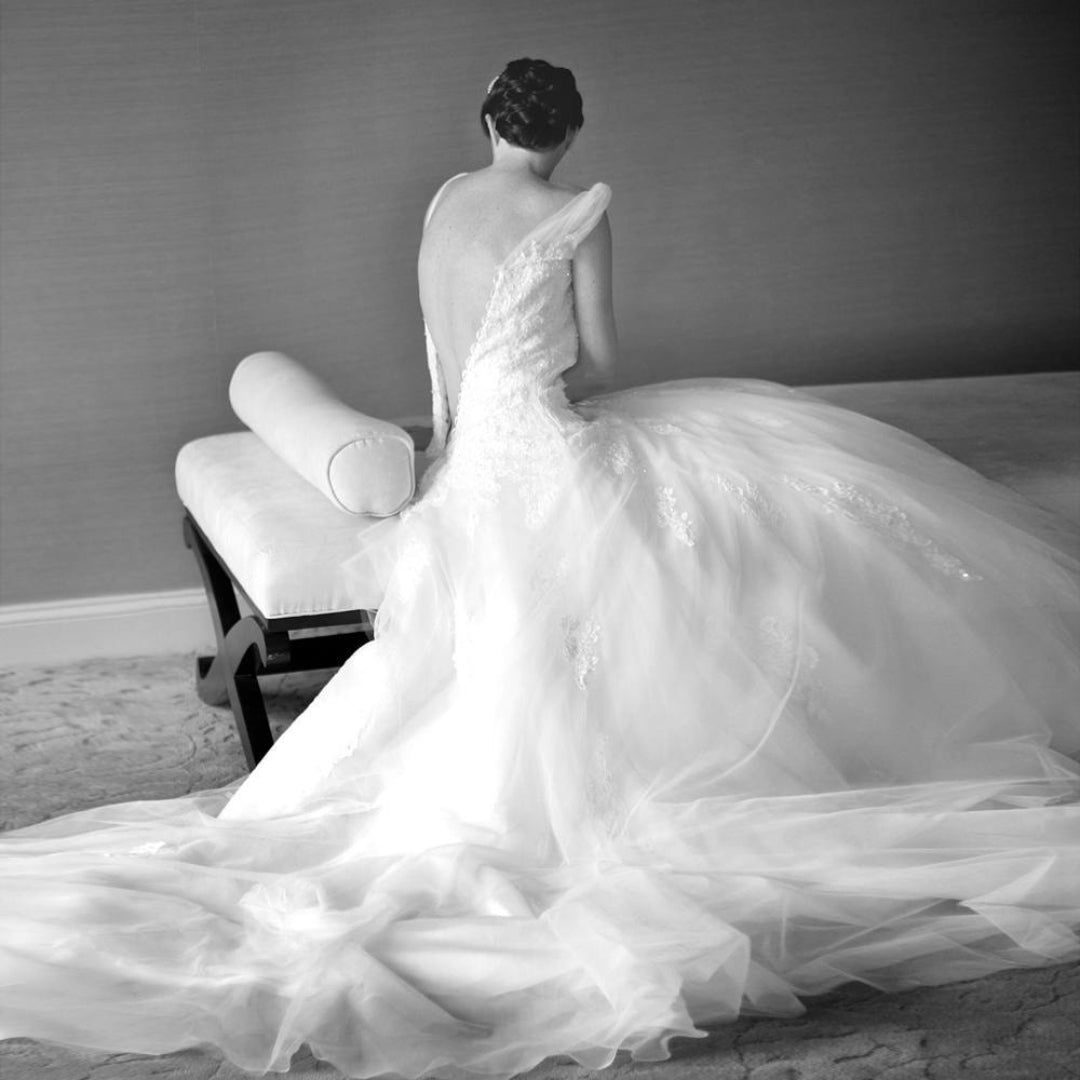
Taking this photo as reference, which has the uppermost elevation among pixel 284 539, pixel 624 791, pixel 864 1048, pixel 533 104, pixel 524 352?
pixel 533 104

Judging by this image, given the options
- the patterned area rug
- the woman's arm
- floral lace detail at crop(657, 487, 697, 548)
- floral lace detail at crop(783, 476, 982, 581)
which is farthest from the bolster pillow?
the patterned area rug

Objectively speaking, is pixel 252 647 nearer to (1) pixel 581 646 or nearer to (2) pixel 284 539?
(2) pixel 284 539

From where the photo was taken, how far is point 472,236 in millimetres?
2926

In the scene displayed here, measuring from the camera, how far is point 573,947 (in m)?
2.14

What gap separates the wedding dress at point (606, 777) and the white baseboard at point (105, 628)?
4.67ft

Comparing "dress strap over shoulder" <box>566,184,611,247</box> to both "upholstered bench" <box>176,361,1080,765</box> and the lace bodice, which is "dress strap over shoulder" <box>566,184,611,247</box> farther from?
"upholstered bench" <box>176,361,1080,765</box>

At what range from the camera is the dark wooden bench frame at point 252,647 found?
2.93 m

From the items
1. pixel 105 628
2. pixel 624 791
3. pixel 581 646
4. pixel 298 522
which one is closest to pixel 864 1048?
pixel 624 791

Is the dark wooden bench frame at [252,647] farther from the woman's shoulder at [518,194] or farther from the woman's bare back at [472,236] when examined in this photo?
the woman's shoulder at [518,194]

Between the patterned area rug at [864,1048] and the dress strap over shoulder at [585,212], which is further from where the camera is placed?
the dress strap over shoulder at [585,212]

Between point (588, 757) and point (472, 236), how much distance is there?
1052mm

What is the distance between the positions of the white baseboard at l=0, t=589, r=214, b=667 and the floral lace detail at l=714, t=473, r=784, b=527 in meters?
1.93

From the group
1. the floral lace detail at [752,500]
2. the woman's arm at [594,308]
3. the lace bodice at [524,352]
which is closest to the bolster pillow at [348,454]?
the lace bodice at [524,352]

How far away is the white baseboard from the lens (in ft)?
13.4
